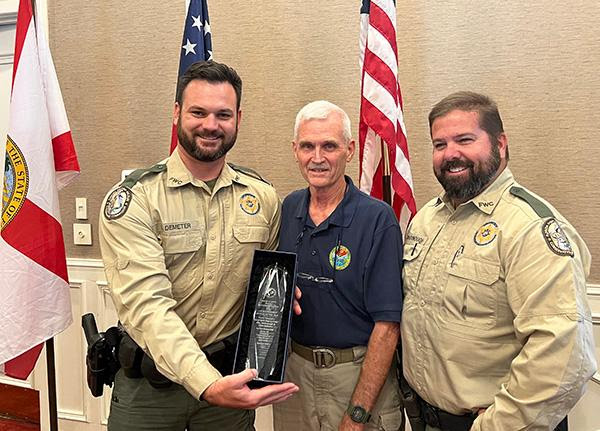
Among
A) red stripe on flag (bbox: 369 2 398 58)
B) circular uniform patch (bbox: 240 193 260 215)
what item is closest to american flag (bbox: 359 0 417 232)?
red stripe on flag (bbox: 369 2 398 58)

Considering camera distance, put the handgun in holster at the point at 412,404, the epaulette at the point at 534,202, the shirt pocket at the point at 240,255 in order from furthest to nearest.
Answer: the shirt pocket at the point at 240,255 → the handgun in holster at the point at 412,404 → the epaulette at the point at 534,202

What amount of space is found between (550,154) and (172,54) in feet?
6.11

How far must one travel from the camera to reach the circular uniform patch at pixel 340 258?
5.10 feet

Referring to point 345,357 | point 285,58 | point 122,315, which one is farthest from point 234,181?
point 285,58

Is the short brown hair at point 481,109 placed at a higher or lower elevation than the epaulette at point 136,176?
higher

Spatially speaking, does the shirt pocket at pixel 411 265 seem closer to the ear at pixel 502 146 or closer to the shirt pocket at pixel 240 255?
the ear at pixel 502 146

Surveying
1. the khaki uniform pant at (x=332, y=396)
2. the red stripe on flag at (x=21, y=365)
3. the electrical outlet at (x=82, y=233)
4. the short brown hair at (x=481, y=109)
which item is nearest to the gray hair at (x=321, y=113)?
the short brown hair at (x=481, y=109)

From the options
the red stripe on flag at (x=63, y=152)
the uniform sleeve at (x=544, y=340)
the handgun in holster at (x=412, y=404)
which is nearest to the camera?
the uniform sleeve at (x=544, y=340)

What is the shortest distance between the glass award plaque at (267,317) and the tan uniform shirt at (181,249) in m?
0.14

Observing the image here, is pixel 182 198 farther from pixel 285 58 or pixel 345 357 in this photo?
pixel 285 58

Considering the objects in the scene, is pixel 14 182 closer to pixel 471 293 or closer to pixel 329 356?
pixel 329 356

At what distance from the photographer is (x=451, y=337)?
1.38 meters

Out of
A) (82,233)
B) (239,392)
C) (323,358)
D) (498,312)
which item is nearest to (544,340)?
(498,312)

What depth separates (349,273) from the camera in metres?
1.54
